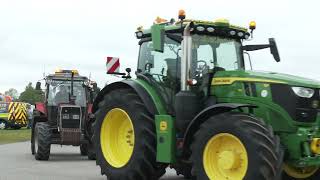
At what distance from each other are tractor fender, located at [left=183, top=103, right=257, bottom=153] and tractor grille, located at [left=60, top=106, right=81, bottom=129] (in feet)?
27.8

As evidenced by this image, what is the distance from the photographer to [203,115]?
783cm

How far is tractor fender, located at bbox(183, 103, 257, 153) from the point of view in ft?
24.7

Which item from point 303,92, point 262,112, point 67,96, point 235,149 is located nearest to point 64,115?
point 67,96

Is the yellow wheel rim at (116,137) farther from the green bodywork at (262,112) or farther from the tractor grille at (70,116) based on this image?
the tractor grille at (70,116)

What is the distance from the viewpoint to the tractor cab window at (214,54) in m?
8.78

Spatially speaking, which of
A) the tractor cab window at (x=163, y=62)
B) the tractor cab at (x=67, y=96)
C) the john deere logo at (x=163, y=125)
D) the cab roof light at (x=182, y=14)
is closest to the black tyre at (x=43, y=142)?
the tractor cab at (x=67, y=96)

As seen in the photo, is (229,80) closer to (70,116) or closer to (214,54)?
(214,54)

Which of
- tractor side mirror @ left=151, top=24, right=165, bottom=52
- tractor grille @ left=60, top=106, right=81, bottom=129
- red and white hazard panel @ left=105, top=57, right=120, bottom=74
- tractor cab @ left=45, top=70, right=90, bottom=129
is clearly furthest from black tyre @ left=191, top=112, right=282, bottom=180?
tractor cab @ left=45, top=70, right=90, bottom=129

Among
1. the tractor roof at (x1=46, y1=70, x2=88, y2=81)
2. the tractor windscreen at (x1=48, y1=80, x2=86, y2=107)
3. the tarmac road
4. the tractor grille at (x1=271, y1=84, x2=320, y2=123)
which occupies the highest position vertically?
the tractor roof at (x1=46, y1=70, x2=88, y2=81)

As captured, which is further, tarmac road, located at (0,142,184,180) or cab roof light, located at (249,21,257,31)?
tarmac road, located at (0,142,184,180)

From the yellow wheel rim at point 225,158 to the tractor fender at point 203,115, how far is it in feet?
1.19

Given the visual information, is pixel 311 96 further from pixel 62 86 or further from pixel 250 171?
pixel 62 86

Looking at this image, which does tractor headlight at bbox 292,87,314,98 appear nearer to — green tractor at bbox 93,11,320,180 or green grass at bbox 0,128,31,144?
green tractor at bbox 93,11,320,180

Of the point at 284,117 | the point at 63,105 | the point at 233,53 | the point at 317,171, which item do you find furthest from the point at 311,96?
the point at 63,105
